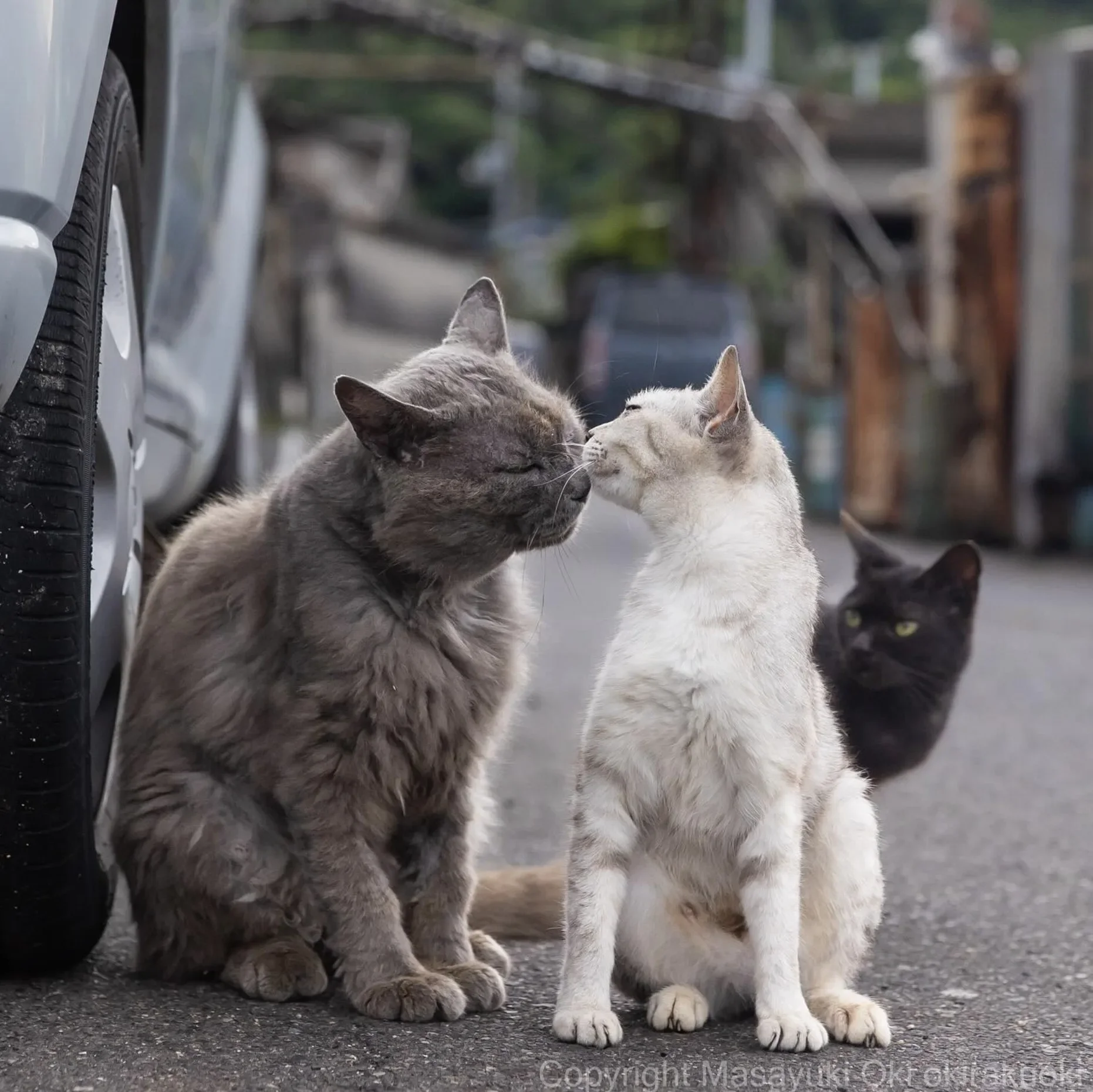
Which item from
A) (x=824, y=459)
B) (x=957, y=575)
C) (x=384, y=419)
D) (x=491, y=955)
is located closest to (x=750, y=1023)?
(x=491, y=955)

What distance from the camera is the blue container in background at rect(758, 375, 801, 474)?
14.0m

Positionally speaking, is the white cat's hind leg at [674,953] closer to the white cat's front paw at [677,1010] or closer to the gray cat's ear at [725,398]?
the white cat's front paw at [677,1010]

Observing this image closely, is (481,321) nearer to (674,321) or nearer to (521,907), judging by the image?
(521,907)

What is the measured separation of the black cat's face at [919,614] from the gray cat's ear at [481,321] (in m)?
1.08

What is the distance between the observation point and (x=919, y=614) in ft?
13.0

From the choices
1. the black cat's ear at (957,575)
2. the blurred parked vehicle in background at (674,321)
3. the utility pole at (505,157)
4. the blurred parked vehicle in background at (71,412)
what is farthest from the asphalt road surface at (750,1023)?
the utility pole at (505,157)

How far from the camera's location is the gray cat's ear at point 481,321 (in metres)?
3.28

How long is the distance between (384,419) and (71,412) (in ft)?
1.75

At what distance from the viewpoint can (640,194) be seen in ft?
102

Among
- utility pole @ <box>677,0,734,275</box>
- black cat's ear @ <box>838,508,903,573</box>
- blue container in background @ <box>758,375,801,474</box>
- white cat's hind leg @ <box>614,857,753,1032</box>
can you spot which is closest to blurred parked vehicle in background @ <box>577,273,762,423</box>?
utility pole @ <box>677,0,734,275</box>

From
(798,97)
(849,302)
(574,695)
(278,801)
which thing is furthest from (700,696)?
(798,97)

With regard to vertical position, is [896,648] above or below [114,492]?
below

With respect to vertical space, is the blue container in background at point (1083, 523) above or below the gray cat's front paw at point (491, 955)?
below

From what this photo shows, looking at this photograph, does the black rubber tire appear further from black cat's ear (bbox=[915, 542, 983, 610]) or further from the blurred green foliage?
the blurred green foliage
